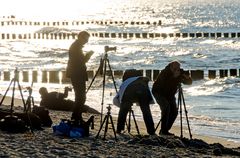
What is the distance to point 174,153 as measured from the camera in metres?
10.9

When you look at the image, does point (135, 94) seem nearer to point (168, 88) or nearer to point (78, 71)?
point (168, 88)

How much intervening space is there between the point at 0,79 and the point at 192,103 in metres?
10.8

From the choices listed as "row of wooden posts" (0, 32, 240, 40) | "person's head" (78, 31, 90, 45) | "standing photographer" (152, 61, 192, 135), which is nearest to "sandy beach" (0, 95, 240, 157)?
"standing photographer" (152, 61, 192, 135)

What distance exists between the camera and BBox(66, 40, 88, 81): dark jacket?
12.7 m

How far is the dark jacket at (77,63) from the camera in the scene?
12727 millimetres

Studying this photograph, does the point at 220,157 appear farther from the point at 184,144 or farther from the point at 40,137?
the point at 40,137

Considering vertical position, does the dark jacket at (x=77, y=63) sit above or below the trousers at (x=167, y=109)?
above

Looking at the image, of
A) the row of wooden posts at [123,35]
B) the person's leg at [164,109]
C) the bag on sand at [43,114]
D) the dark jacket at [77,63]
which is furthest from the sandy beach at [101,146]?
the row of wooden posts at [123,35]

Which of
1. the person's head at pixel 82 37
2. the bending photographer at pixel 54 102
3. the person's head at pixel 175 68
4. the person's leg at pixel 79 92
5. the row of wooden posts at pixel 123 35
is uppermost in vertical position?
the person's head at pixel 82 37

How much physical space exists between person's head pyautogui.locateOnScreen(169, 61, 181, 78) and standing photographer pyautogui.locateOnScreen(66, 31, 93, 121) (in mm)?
1609

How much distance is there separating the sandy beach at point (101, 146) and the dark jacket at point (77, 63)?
1.18m

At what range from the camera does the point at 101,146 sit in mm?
11125

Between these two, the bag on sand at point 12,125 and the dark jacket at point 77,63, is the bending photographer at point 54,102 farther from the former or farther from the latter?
the bag on sand at point 12,125

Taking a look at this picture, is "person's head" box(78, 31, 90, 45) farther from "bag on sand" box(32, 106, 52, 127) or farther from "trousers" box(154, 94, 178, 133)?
"trousers" box(154, 94, 178, 133)
